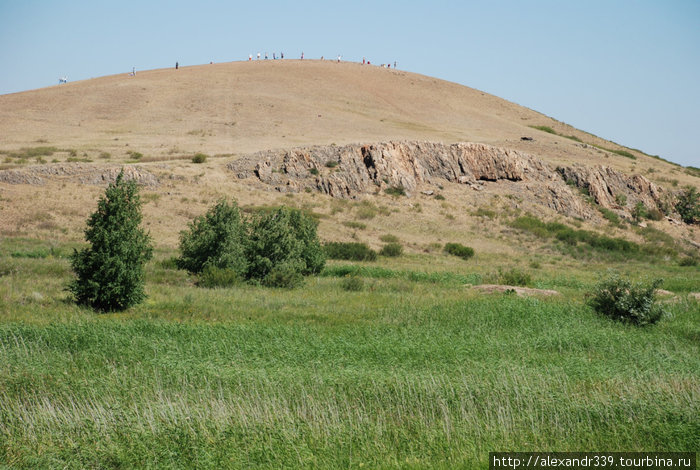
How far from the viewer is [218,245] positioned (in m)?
23.1

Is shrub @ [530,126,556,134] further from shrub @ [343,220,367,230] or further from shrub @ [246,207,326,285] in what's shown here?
shrub @ [246,207,326,285]

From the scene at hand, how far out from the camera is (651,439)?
8.39 metres

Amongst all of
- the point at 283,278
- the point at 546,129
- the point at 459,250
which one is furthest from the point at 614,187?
the point at 283,278

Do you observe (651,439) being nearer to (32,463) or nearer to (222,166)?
(32,463)

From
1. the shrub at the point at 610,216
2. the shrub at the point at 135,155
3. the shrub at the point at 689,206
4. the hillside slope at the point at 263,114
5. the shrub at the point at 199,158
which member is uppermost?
the hillside slope at the point at 263,114

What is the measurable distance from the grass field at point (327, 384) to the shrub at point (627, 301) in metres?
0.48

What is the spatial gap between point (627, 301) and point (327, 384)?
11235mm

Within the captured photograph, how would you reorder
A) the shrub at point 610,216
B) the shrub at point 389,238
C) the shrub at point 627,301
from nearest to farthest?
1. the shrub at point 627,301
2. the shrub at point 389,238
3. the shrub at point 610,216

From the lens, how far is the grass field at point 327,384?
8000 mm

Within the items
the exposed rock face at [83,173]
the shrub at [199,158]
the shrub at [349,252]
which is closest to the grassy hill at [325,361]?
the exposed rock face at [83,173]

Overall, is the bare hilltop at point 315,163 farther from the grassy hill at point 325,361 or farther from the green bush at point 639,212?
the green bush at point 639,212

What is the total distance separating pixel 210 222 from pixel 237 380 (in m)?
14.5

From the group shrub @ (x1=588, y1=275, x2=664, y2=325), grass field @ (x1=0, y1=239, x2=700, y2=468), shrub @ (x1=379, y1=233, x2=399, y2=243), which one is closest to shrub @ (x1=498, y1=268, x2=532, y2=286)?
shrub @ (x1=588, y1=275, x2=664, y2=325)

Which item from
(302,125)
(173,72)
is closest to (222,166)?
(302,125)
